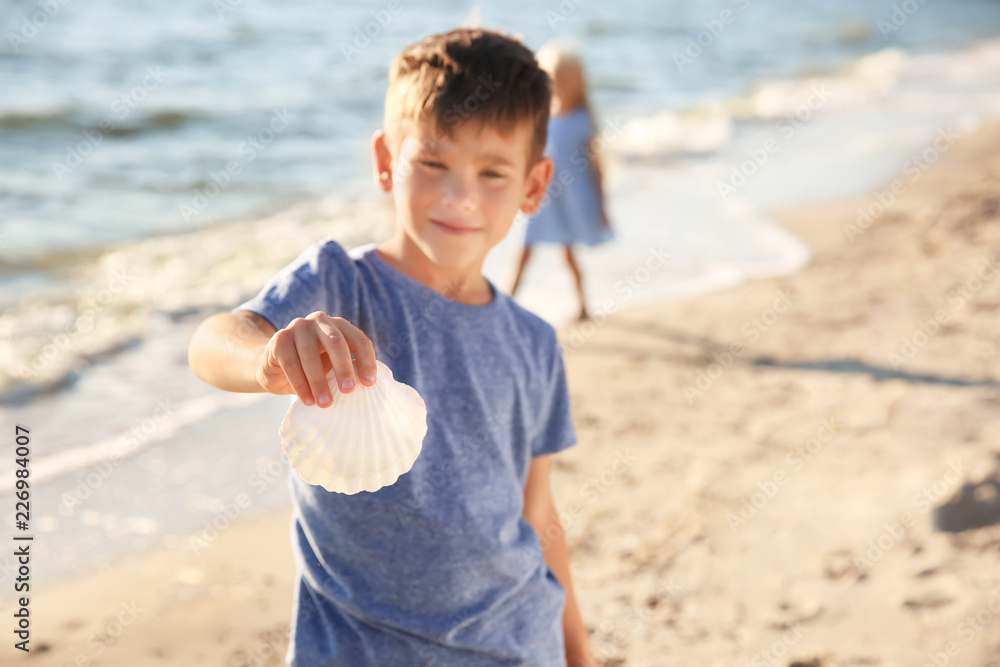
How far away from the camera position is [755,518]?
3.53 meters

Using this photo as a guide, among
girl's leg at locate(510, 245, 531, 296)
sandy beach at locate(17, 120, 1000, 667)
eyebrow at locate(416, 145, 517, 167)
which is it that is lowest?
sandy beach at locate(17, 120, 1000, 667)

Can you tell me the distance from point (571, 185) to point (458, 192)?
4.33m

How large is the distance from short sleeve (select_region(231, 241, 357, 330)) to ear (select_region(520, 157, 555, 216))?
466 mm

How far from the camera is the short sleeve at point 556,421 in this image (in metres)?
2.06

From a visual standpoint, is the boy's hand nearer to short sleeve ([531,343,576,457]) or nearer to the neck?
the neck

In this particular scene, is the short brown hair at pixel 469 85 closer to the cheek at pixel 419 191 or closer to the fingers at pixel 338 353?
the cheek at pixel 419 191

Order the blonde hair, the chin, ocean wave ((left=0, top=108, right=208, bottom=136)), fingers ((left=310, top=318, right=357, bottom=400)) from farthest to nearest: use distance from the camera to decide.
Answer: ocean wave ((left=0, top=108, right=208, bottom=136))
the blonde hair
the chin
fingers ((left=310, top=318, right=357, bottom=400))

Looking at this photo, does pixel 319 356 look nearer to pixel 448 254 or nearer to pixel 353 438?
pixel 353 438

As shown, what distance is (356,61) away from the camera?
1606cm

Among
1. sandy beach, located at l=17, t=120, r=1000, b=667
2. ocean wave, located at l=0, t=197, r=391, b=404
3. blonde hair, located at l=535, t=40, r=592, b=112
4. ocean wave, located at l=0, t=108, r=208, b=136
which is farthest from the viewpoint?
ocean wave, located at l=0, t=108, r=208, b=136

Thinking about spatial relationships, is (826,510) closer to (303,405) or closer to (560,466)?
(560,466)

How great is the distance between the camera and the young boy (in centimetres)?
173

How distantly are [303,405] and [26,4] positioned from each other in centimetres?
1934

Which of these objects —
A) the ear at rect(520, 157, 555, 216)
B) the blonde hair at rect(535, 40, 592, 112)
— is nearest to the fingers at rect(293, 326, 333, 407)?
the ear at rect(520, 157, 555, 216)
